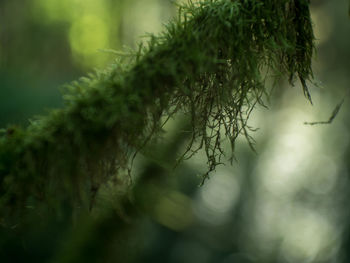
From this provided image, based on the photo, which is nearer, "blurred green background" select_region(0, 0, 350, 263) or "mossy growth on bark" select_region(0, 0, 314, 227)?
"mossy growth on bark" select_region(0, 0, 314, 227)

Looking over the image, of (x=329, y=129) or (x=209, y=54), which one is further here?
(x=329, y=129)

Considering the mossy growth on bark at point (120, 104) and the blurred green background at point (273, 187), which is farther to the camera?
the blurred green background at point (273, 187)

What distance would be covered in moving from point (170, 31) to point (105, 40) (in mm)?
6369

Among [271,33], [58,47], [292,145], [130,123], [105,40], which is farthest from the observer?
[58,47]

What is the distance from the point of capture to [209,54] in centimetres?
66

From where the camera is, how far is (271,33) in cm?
74

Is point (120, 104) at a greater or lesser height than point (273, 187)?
lesser

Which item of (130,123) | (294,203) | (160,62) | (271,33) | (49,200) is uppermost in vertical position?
(294,203)

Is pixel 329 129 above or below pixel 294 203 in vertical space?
above

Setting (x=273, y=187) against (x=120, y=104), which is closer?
(x=120, y=104)

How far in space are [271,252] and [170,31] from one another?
417cm

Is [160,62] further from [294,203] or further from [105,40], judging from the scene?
[105,40]

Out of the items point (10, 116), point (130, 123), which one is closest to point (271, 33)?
point (130, 123)

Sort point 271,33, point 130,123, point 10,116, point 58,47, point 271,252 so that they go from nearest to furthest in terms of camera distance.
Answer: point 130,123, point 271,33, point 10,116, point 271,252, point 58,47
